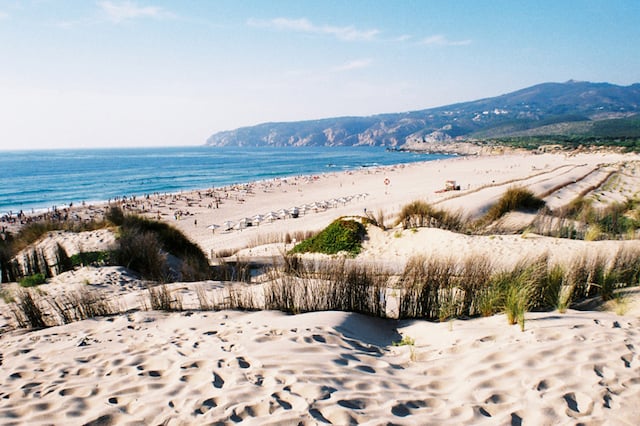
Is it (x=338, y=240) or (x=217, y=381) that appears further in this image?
(x=338, y=240)

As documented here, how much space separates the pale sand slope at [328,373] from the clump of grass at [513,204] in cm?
1229

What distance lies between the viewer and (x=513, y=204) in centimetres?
1717

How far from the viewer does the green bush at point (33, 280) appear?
898 centimetres

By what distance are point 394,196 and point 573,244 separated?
2669cm

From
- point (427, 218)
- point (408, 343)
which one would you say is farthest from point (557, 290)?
point (427, 218)

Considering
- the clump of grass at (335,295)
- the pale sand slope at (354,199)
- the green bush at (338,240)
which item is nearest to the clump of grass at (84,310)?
the clump of grass at (335,295)

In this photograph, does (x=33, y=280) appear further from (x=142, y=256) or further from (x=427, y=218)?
(x=427, y=218)

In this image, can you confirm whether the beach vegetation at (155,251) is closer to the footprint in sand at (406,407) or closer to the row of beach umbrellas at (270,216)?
the footprint in sand at (406,407)

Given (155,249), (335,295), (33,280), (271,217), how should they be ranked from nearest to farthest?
(335,295), (33,280), (155,249), (271,217)

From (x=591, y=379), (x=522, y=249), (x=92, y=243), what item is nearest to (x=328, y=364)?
(x=591, y=379)

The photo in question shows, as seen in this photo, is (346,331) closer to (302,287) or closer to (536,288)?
(302,287)

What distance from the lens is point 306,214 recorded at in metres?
30.6

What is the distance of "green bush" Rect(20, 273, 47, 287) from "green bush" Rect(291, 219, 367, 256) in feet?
22.2

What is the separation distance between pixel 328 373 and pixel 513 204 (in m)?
15.9
